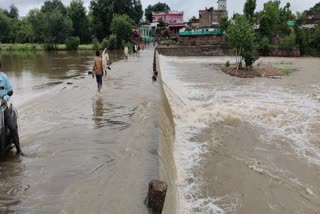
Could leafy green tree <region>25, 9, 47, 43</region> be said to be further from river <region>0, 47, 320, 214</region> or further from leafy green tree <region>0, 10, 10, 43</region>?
river <region>0, 47, 320, 214</region>

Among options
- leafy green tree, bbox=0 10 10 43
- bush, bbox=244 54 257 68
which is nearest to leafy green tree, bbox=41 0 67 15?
leafy green tree, bbox=0 10 10 43

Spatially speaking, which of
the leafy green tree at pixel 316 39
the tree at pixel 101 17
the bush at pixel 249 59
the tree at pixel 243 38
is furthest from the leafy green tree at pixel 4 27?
the leafy green tree at pixel 316 39

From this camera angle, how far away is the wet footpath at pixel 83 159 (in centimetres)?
534

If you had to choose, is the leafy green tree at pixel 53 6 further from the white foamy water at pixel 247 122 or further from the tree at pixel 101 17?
the white foamy water at pixel 247 122

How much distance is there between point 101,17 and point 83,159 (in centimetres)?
7675

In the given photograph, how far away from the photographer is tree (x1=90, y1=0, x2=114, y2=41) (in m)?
77.9

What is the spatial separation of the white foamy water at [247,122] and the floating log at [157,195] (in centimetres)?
194

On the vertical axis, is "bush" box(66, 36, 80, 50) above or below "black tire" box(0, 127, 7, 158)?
above

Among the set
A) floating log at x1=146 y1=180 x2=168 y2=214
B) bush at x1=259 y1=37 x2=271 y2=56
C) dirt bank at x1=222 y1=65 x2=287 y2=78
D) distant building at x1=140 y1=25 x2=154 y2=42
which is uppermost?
distant building at x1=140 y1=25 x2=154 y2=42

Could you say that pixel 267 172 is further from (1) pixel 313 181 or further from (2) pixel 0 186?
(2) pixel 0 186

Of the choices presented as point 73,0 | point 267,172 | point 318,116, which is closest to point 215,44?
point 73,0

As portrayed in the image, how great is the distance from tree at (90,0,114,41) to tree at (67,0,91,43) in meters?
2.24

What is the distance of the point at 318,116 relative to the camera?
1554 centimetres

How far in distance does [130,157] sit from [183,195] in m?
1.47
